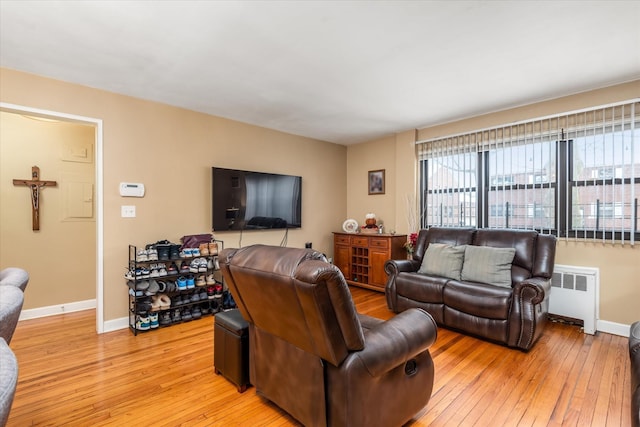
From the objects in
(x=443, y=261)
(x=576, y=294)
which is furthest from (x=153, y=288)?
(x=576, y=294)

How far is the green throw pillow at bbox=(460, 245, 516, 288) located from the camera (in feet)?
10.1

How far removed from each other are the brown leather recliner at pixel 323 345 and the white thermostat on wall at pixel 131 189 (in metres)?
2.19

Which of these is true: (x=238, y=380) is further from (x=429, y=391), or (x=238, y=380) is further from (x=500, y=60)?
(x=500, y=60)

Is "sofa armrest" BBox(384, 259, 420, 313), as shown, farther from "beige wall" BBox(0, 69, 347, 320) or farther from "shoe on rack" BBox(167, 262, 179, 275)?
"shoe on rack" BBox(167, 262, 179, 275)

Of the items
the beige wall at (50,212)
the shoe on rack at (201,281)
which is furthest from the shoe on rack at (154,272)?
the beige wall at (50,212)

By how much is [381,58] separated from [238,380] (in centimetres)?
267

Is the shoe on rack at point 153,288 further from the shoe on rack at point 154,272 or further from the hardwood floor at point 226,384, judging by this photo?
the hardwood floor at point 226,384

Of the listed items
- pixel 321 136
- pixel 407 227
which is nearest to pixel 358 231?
pixel 407 227

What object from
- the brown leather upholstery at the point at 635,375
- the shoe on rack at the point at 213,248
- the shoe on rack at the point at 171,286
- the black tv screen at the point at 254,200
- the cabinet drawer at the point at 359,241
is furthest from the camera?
the cabinet drawer at the point at 359,241

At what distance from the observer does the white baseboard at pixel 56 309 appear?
3.52 m

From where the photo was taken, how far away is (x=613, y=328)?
3.07 metres

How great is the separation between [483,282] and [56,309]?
4853 mm

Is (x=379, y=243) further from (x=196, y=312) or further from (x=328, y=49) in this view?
(x=328, y=49)

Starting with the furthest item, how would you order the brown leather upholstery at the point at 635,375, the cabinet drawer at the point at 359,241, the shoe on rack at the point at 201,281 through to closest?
the cabinet drawer at the point at 359,241 < the shoe on rack at the point at 201,281 < the brown leather upholstery at the point at 635,375
